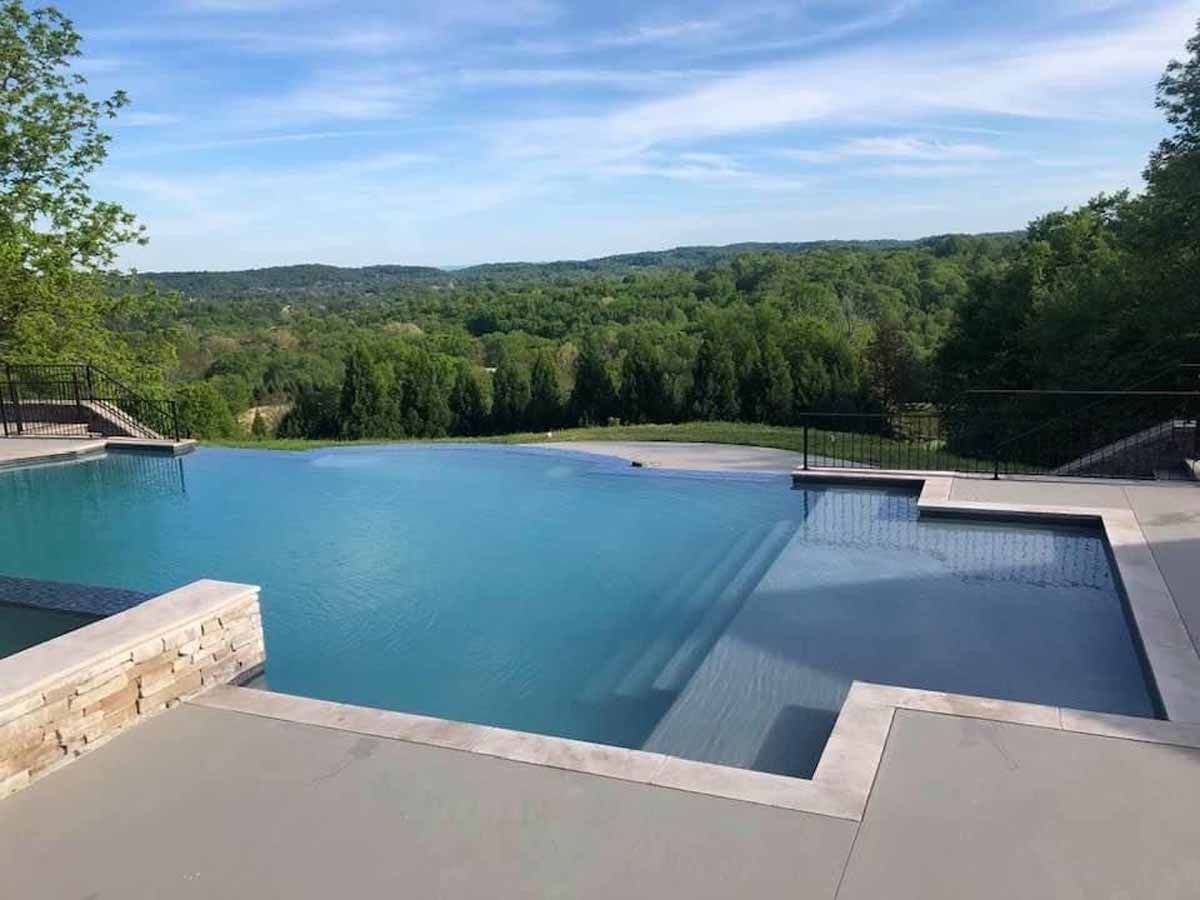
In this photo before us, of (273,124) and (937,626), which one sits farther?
(273,124)

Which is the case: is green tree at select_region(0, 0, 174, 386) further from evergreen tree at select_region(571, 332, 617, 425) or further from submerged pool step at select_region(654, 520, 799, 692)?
evergreen tree at select_region(571, 332, 617, 425)

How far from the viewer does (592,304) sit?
72.8m

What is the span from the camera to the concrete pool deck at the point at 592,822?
2531 millimetres

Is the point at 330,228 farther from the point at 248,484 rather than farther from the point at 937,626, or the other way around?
the point at 937,626

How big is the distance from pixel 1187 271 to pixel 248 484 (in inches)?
615

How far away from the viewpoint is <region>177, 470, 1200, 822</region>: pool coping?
3.02m

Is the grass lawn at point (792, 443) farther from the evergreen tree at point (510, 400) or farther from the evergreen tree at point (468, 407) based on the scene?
the evergreen tree at point (468, 407)

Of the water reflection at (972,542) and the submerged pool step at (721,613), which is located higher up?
the water reflection at (972,542)

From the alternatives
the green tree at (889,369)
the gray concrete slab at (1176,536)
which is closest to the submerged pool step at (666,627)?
the gray concrete slab at (1176,536)

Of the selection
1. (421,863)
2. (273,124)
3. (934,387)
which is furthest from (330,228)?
(421,863)

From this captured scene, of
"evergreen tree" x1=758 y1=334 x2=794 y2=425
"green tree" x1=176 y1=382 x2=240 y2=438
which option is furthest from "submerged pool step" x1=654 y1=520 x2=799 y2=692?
"evergreen tree" x1=758 y1=334 x2=794 y2=425

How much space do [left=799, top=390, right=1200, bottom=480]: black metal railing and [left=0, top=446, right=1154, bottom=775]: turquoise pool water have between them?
1.85 meters

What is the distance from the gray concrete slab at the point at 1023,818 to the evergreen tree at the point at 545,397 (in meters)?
38.1

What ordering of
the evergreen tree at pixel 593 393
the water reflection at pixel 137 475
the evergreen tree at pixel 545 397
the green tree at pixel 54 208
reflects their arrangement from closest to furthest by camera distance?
the water reflection at pixel 137 475
the green tree at pixel 54 208
the evergreen tree at pixel 593 393
the evergreen tree at pixel 545 397
